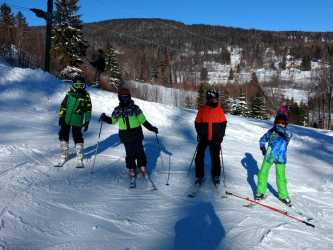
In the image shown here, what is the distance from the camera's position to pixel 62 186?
7375mm

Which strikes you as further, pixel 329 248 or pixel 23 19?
pixel 23 19

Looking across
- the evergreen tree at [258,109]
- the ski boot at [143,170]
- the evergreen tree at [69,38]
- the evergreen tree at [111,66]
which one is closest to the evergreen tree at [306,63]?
the evergreen tree at [258,109]

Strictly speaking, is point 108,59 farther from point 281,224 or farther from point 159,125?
point 281,224

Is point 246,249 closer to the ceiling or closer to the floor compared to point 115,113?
closer to the floor

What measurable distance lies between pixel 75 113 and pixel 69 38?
35820mm

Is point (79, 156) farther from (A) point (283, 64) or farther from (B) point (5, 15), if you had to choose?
(A) point (283, 64)

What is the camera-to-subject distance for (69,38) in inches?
1662

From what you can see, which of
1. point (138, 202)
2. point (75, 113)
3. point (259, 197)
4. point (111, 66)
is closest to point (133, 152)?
point (138, 202)

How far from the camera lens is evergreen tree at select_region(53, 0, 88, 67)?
41906 millimetres

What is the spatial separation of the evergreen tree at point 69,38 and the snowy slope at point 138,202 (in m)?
29.6

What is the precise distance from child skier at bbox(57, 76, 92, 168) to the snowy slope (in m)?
0.51

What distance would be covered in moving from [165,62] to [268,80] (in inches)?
2019

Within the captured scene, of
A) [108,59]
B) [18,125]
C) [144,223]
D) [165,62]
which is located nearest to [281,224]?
[144,223]

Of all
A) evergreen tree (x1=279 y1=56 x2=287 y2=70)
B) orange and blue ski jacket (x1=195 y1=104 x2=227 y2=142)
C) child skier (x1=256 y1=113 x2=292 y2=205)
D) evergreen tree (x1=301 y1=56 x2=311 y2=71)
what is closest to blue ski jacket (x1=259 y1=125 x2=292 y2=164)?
child skier (x1=256 y1=113 x2=292 y2=205)
